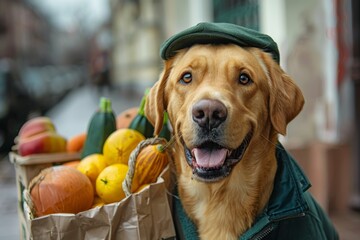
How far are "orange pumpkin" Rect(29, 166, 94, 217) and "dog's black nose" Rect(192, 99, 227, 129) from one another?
0.62 m

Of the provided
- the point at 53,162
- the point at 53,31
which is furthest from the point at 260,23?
the point at 53,31

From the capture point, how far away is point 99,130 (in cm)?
257

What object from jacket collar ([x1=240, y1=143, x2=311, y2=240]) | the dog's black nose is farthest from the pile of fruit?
jacket collar ([x1=240, y1=143, x2=311, y2=240])

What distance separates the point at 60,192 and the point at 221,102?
2.61ft

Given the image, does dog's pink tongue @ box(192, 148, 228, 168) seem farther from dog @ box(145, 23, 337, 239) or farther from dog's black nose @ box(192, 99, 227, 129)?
dog's black nose @ box(192, 99, 227, 129)

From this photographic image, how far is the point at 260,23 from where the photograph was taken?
617 centimetres

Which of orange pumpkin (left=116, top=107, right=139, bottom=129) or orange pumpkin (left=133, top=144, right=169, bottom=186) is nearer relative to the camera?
orange pumpkin (left=133, top=144, right=169, bottom=186)

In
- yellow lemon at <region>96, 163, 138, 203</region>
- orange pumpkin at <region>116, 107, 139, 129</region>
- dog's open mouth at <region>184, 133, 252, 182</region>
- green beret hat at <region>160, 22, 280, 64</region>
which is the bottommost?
yellow lemon at <region>96, 163, 138, 203</region>

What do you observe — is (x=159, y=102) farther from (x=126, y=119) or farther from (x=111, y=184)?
(x=126, y=119)

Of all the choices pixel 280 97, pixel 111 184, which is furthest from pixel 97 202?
pixel 280 97

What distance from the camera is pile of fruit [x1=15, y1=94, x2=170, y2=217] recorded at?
6.63 ft

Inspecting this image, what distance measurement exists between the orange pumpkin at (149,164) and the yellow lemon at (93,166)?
24cm

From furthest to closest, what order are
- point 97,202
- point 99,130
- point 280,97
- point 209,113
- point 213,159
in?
1. point 99,130
2. point 97,202
3. point 280,97
4. point 213,159
5. point 209,113

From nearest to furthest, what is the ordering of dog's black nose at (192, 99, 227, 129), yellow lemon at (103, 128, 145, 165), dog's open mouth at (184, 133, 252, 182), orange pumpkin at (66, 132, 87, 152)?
dog's black nose at (192, 99, 227, 129) < dog's open mouth at (184, 133, 252, 182) < yellow lemon at (103, 128, 145, 165) < orange pumpkin at (66, 132, 87, 152)
